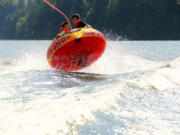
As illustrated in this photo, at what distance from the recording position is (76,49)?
30.0ft

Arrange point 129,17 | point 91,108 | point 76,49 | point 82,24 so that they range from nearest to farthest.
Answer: point 91,108 → point 76,49 → point 82,24 → point 129,17

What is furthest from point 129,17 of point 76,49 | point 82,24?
point 76,49

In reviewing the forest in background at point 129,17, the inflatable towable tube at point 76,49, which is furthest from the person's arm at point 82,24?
the forest in background at point 129,17

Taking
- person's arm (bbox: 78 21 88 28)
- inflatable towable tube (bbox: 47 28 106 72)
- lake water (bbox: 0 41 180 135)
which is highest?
person's arm (bbox: 78 21 88 28)

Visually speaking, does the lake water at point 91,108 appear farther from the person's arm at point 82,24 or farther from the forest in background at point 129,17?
the forest in background at point 129,17

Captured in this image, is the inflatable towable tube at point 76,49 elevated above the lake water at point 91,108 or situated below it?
above

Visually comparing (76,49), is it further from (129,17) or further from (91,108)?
(129,17)

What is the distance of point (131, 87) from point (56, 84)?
1.93 meters

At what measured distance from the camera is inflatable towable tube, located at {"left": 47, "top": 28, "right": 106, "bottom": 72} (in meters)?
8.98

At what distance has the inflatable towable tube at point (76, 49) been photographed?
8.98m

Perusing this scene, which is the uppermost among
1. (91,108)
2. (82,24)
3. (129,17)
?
(129,17)

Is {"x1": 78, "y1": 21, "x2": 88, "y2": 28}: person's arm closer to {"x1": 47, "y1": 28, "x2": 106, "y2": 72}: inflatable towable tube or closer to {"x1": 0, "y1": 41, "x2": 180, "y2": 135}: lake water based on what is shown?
{"x1": 47, "y1": 28, "x2": 106, "y2": 72}: inflatable towable tube

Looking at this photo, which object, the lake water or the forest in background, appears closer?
the lake water

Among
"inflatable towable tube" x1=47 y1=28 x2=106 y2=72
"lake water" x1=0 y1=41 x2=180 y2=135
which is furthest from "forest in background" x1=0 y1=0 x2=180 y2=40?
"lake water" x1=0 y1=41 x2=180 y2=135
